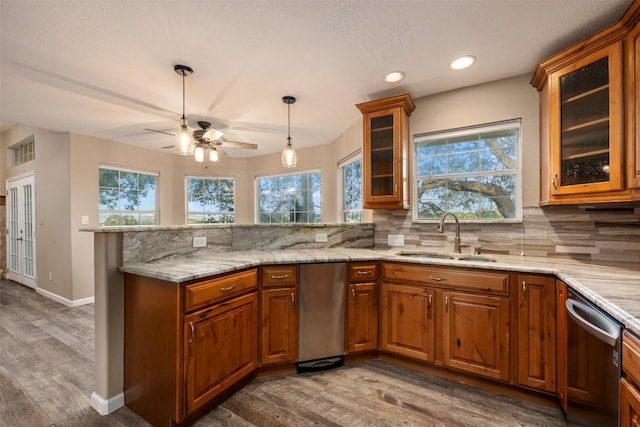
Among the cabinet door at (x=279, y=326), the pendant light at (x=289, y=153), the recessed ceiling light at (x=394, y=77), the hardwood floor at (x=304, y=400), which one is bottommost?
the hardwood floor at (x=304, y=400)

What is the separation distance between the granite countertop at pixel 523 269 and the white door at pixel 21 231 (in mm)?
4611

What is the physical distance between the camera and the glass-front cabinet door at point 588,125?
1654 millimetres

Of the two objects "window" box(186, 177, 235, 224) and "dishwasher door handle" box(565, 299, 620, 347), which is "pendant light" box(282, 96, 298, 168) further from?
"window" box(186, 177, 235, 224)

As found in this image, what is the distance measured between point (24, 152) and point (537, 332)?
7569 millimetres

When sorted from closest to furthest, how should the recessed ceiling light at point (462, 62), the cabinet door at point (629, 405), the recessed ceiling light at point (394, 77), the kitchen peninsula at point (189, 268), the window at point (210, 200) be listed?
1. the cabinet door at point (629, 405)
2. the kitchen peninsula at point (189, 268)
3. the recessed ceiling light at point (462, 62)
4. the recessed ceiling light at point (394, 77)
5. the window at point (210, 200)

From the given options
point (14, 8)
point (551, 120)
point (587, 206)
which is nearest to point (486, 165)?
point (551, 120)

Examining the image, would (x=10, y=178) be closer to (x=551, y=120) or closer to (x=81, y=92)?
(x=81, y=92)

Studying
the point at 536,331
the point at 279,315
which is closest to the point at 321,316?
the point at 279,315

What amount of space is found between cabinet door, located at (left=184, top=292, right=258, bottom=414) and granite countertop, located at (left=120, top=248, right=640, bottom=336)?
262 mm

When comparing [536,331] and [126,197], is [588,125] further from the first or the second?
[126,197]

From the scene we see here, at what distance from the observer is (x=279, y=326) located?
7.12 ft

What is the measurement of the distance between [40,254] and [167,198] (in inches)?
79.9

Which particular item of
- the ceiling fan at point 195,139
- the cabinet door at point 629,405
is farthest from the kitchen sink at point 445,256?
the ceiling fan at point 195,139

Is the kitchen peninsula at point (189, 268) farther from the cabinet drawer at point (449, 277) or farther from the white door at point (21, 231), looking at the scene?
the white door at point (21, 231)
